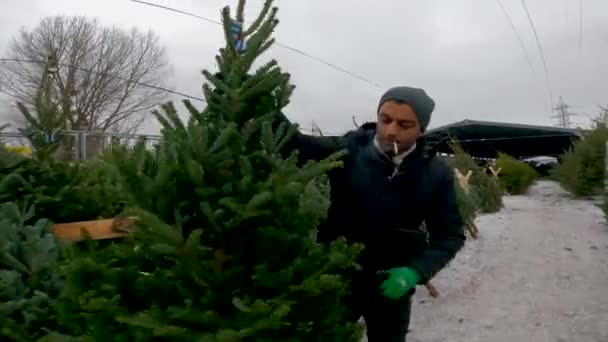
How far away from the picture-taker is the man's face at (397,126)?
7.93 feet

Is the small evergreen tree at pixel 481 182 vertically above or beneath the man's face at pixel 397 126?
beneath

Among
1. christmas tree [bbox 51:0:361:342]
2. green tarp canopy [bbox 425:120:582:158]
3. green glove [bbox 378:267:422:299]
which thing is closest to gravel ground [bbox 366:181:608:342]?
green glove [bbox 378:267:422:299]

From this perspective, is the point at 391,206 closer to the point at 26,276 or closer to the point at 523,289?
the point at 26,276

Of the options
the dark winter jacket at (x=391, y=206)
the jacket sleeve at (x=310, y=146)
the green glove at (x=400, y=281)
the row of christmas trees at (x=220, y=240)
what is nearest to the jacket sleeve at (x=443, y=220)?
the dark winter jacket at (x=391, y=206)

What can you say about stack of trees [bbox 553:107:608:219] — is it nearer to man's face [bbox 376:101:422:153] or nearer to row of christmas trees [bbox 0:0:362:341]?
man's face [bbox 376:101:422:153]

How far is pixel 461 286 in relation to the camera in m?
7.56

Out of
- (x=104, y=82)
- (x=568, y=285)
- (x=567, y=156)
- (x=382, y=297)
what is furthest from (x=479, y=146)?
(x=382, y=297)

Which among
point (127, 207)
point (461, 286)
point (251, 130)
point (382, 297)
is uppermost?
point (251, 130)

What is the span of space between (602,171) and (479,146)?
12937 millimetres

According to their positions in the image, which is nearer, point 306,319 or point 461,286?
point 306,319

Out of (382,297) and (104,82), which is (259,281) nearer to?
(382,297)

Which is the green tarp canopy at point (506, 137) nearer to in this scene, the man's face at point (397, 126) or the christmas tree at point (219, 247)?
the man's face at point (397, 126)

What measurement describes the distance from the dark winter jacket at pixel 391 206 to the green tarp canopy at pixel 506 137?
20.3 meters

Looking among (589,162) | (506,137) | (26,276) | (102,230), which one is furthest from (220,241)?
(506,137)
